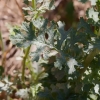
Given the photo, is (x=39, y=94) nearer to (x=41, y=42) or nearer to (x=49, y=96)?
(x=49, y=96)

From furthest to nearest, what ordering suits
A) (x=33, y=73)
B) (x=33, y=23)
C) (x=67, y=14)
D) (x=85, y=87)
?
(x=67, y=14) → (x=33, y=73) → (x=85, y=87) → (x=33, y=23)

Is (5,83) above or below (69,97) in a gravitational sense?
above

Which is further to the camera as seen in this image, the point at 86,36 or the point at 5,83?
the point at 5,83

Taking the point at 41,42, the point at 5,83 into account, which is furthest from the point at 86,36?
the point at 5,83

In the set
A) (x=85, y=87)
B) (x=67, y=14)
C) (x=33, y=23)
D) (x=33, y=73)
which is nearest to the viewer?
(x=33, y=23)

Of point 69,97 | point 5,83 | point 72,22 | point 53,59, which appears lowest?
point 69,97

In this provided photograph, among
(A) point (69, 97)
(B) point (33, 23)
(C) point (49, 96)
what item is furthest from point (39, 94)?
(B) point (33, 23)

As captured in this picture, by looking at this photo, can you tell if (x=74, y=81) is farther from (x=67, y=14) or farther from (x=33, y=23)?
(x=67, y=14)
